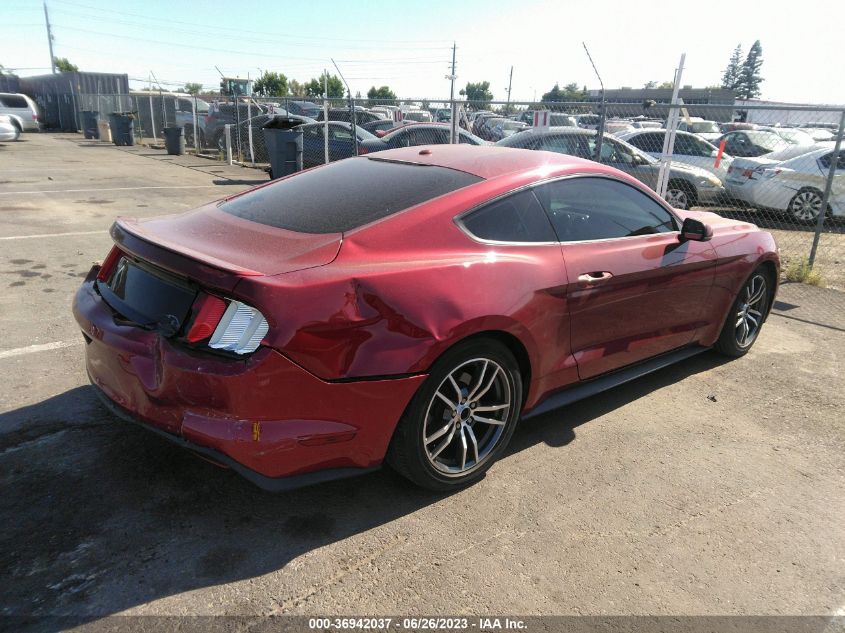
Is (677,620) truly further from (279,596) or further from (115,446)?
(115,446)

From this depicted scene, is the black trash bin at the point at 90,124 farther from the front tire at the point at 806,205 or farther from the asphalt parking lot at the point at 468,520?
the asphalt parking lot at the point at 468,520

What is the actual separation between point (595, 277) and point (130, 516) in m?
2.54

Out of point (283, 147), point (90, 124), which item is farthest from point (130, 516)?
point (90, 124)

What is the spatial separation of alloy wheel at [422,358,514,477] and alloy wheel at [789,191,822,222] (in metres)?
10.6

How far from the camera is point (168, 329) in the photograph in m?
2.58

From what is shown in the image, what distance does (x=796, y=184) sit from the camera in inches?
446

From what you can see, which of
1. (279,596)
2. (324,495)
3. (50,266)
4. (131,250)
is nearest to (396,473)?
(324,495)

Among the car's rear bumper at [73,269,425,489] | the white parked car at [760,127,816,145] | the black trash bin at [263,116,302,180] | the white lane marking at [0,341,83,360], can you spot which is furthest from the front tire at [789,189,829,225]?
the white lane marking at [0,341,83,360]

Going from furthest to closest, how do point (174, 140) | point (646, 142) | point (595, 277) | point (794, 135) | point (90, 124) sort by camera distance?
point (90, 124)
point (174, 140)
point (794, 135)
point (646, 142)
point (595, 277)

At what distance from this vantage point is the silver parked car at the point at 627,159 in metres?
10.1

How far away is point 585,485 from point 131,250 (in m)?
2.44

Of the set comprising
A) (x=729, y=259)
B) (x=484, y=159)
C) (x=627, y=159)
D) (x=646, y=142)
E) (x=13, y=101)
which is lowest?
(x=13, y=101)

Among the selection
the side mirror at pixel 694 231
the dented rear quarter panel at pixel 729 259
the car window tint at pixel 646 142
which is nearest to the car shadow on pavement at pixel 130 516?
the side mirror at pixel 694 231

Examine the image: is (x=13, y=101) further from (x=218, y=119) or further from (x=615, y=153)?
(x=615, y=153)
